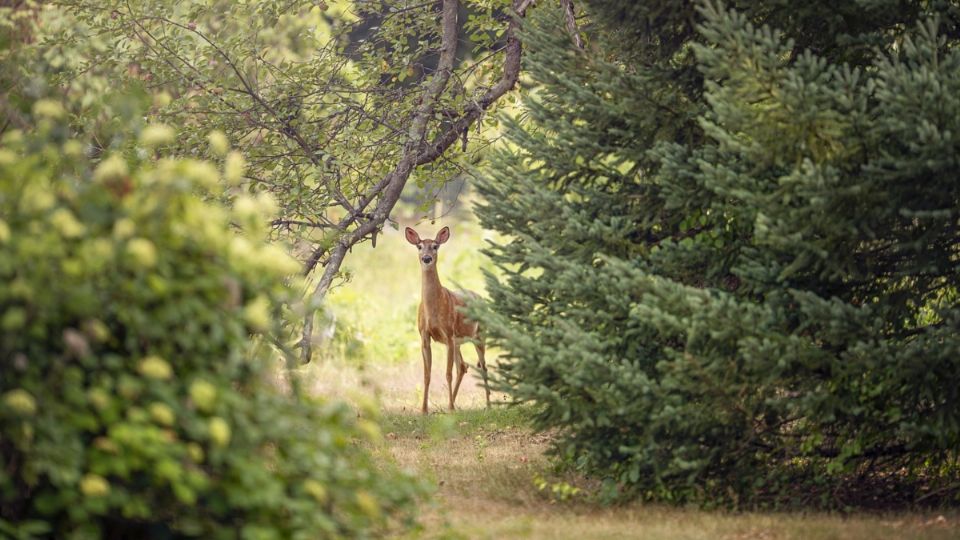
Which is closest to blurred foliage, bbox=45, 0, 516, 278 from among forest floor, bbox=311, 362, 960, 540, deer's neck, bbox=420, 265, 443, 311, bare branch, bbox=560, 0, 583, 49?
deer's neck, bbox=420, 265, 443, 311

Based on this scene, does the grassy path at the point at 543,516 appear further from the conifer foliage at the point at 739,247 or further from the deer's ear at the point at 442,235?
the deer's ear at the point at 442,235

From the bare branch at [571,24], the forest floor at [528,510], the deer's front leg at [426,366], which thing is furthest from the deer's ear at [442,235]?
the bare branch at [571,24]

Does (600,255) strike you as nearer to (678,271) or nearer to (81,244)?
(678,271)

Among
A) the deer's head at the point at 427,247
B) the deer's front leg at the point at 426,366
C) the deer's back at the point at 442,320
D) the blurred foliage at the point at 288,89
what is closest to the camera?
the blurred foliage at the point at 288,89

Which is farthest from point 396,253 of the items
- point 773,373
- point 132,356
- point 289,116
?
point 132,356

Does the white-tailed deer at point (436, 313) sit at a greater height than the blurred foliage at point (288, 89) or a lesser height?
lesser

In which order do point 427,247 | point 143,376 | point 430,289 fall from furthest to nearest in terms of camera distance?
point 427,247, point 430,289, point 143,376

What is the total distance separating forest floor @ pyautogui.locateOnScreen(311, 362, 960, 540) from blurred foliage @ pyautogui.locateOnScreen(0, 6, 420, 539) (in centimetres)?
59

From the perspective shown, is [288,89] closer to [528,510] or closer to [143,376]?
[528,510]

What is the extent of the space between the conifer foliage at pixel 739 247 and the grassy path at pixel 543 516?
1.16ft

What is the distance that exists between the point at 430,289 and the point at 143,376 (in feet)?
28.0

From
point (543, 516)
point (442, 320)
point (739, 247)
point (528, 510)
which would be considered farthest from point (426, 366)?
point (739, 247)

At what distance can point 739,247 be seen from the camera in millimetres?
8180

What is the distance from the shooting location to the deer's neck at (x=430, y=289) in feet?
45.4
